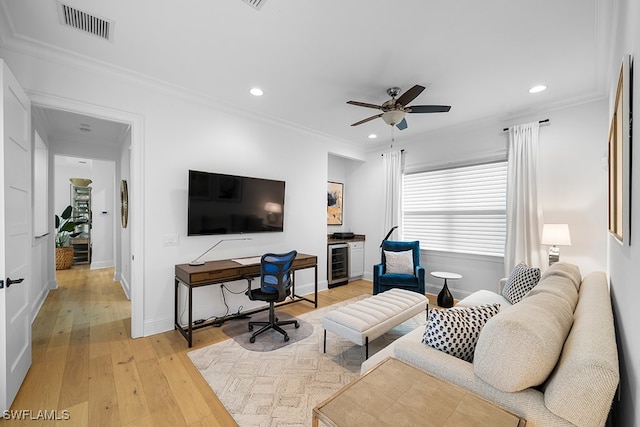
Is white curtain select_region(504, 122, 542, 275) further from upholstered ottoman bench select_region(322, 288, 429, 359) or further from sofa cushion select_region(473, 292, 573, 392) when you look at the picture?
sofa cushion select_region(473, 292, 573, 392)

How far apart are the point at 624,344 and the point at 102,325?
4.48m

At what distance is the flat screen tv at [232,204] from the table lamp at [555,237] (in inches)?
133

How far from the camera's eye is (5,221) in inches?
69.8

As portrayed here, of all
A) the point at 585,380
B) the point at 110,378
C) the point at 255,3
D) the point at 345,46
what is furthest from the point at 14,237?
the point at 585,380

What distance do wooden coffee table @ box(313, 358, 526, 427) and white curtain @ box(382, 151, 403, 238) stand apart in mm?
4081

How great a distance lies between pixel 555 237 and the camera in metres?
3.21

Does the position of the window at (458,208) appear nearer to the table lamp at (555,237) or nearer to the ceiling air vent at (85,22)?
the table lamp at (555,237)

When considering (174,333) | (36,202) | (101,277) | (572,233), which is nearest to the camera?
(174,333)

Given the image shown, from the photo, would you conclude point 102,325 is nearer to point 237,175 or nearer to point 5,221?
point 5,221

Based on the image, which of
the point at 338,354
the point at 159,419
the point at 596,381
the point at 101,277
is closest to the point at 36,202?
the point at 101,277

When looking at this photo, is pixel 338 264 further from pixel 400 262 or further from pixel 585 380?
pixel 585 380

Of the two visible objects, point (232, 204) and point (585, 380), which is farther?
point (232, 204)

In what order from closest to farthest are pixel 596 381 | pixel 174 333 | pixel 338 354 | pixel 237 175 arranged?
1. pixel 596 381
2. pixel 338 354
3. pixel 174 333
4. pixel 237 175

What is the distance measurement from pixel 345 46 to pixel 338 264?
148 inches
